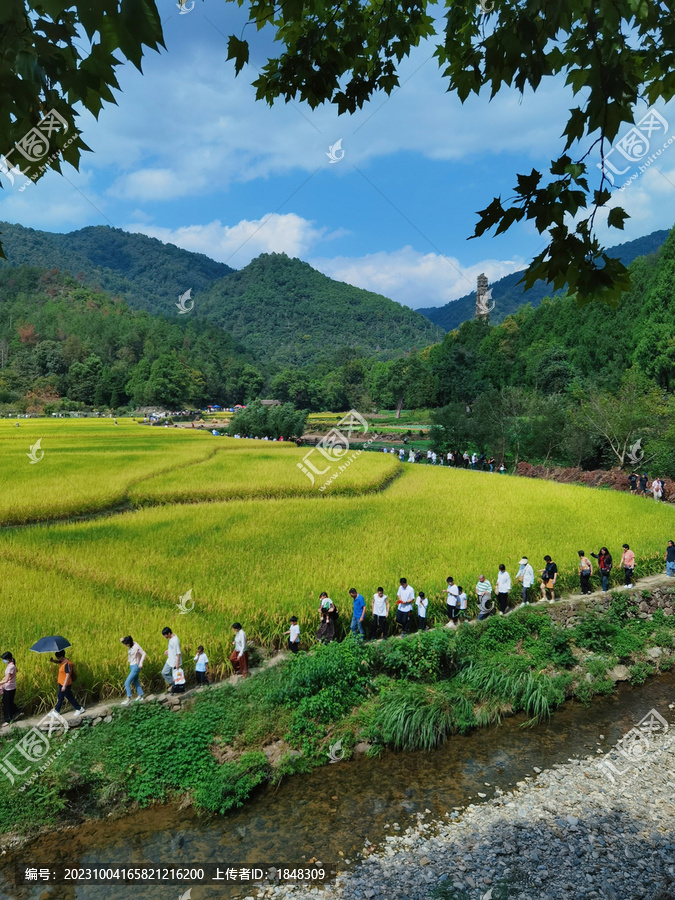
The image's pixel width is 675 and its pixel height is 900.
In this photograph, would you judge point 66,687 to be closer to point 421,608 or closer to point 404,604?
point 404,604

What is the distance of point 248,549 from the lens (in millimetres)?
12188

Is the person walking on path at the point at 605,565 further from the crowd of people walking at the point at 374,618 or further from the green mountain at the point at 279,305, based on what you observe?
the green mountain at the point at 279,305

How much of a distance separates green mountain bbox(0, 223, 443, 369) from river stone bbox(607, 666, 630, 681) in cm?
10176

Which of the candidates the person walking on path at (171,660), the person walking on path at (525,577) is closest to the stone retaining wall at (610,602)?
the person walking on path at (525,577)

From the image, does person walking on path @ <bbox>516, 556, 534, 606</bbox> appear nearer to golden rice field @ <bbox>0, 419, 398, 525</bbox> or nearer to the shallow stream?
the shallow stream

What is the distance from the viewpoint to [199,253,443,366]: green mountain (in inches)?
4993

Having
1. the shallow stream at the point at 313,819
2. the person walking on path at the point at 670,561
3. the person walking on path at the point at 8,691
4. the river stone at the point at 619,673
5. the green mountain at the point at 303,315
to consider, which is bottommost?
the river stone at the point at 619,673

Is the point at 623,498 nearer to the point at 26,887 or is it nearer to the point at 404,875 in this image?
the point at 404,875

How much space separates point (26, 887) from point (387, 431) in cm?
4925

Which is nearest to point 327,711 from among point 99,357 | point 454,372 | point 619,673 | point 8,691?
point 8,691

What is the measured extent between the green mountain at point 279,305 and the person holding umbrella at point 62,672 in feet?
339

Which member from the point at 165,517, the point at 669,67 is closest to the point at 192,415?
the point at 165,517

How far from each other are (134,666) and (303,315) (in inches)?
5580

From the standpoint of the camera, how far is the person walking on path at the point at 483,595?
369 inches
